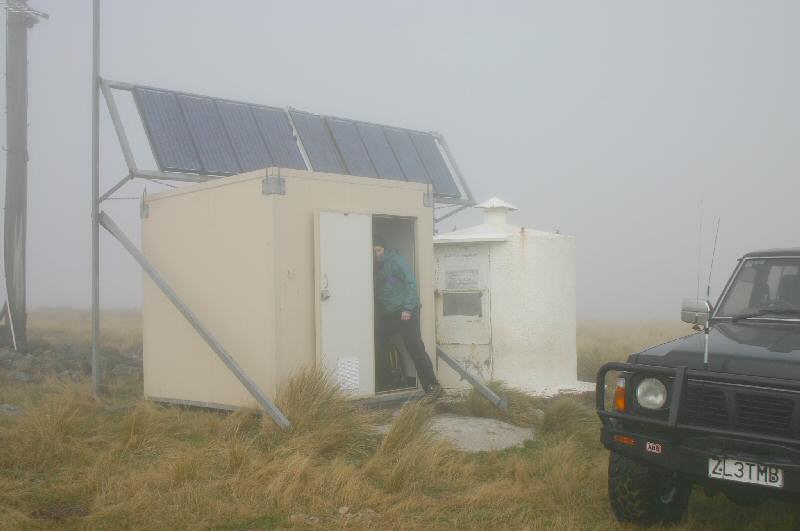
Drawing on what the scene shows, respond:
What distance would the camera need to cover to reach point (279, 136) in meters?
12.7

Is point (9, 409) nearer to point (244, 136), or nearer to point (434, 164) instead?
point (244, 136)

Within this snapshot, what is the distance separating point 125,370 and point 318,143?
525 cm

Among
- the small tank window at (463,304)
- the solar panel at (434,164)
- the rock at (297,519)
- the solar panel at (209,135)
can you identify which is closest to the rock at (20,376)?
the solar panel at (209,135)

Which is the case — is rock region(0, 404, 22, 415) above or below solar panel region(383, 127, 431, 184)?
below

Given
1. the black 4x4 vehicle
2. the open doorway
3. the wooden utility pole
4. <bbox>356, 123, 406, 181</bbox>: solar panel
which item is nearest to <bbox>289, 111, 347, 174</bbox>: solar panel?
<bbox>356, 123, 406, 181</bbox>: solar panel

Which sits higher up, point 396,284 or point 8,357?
point 396,284

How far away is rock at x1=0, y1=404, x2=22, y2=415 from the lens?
948 cm

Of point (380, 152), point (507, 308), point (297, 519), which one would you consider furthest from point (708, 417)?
point (380, 152)

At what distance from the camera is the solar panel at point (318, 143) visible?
12.6 metres

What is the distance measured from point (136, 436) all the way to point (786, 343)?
5.57 m

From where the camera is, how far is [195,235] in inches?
385

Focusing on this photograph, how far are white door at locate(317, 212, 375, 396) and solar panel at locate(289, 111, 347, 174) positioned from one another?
3098 mm

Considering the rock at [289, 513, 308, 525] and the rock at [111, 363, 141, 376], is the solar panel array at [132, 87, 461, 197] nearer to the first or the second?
the rock at [111, 363, 141, 376]

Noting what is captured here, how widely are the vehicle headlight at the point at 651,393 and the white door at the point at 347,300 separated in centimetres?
447
